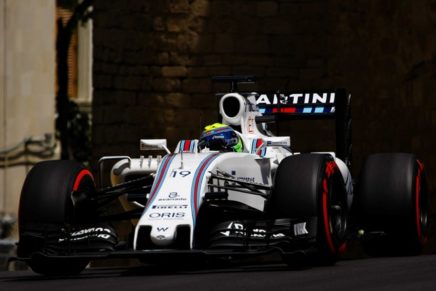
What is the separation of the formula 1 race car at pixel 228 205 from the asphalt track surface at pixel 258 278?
169 millimetres

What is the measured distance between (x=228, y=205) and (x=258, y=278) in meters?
1.48

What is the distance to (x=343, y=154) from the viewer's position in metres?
17.6

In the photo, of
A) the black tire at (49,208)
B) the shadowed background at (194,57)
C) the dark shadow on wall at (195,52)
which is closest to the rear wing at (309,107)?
the black tire at (49,208)

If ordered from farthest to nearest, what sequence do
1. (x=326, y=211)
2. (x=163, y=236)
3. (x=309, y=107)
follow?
(x=309, y=107) < (x=326, y=211) < (x=163, y=236)

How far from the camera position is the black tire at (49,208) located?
49.9 ft

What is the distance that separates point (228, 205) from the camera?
1522 centimetres

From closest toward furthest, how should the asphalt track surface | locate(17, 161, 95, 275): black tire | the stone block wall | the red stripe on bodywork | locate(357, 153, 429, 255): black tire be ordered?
1. the asphalt track surface
2. the red stripe on bodywork
3. locate(17, 161, 95, 275): black tire
4. locate(357, 153, 429, 255): black tire
5. the stone block wall

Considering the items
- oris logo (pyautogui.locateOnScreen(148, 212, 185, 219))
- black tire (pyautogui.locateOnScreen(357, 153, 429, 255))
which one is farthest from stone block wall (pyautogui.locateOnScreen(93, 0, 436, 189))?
oris logo (pyautogui.locateOnScreen(148, 212, 185, 219))

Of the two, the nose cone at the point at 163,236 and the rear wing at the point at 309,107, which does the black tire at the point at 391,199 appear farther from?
the nose cone at the point at 163,236

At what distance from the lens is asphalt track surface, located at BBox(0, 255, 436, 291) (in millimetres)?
13172

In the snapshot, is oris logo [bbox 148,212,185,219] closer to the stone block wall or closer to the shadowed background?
the shadowed background

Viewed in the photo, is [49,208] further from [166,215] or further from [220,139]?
[220,139]

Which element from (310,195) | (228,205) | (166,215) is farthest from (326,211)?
(166,215)

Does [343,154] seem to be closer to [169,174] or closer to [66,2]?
[169,174]
